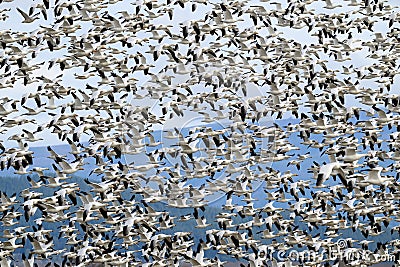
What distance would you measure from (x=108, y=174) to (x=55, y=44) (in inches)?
220

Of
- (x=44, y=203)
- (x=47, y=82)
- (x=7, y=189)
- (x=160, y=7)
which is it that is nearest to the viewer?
(x=44, y=203)

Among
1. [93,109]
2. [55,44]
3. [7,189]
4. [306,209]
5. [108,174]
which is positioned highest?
[55,44]

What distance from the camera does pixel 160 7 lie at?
34938 millimetres

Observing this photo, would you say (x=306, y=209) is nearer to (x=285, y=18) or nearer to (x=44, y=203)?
(x=285, y=18)

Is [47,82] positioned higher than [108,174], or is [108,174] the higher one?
[47,82]

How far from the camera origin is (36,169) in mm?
30672

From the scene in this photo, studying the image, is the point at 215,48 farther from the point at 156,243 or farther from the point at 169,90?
the point at 156,243

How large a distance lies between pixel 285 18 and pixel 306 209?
27.6 ft

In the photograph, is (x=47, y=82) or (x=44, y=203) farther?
(x=47, y=82)

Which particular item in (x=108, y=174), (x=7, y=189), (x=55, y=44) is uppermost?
(x=55, y=44)

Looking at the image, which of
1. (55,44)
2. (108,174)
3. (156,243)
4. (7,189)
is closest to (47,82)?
(55,44)

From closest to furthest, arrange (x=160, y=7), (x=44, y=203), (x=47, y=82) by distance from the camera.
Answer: (x=44, y=203) → (x=47, y=82) → (x=160, y=7)

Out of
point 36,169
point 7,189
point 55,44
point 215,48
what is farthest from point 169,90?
point 7,189

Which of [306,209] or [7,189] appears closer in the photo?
[306,209]
